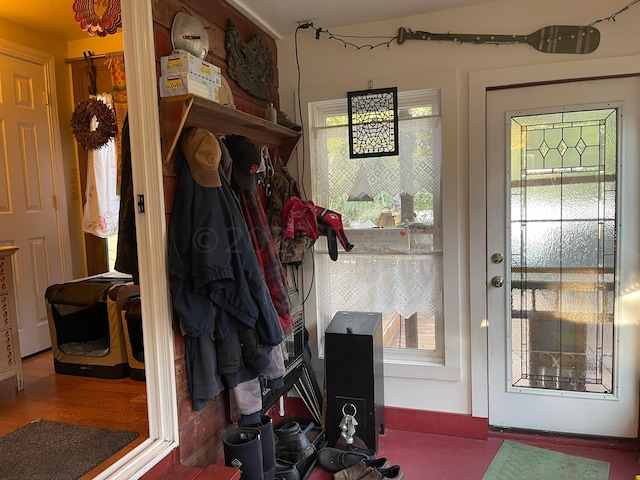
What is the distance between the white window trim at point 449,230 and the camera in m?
2.49

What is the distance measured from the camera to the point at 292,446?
2.29m

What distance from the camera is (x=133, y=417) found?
2338mm

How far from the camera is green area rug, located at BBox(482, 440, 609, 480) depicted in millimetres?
2182

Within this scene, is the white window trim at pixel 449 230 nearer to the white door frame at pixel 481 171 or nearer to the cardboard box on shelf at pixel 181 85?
the white door frame at pixel 481 171

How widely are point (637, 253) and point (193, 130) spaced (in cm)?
226

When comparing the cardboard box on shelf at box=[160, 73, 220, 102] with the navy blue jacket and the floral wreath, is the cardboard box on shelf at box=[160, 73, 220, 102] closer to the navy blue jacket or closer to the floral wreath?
the navy blue jacket

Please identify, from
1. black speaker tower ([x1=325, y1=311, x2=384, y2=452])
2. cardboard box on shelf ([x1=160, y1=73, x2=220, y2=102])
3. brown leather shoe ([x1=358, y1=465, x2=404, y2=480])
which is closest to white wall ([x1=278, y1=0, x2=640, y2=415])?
black speaker tower ([x1=325, y1=311, x2=384, y2=452])

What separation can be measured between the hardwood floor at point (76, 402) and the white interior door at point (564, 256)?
6.48ft

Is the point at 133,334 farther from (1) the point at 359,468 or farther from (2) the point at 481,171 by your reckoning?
(2) the point at 481,171

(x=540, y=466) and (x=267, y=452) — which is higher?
(x=267, y=452)

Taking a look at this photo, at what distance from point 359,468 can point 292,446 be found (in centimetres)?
Result: 36

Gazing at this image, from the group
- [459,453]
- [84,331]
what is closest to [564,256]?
[459,453]

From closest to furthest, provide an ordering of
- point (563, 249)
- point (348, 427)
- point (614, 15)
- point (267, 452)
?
1. point (267, 452)
2. point (614, 15)
3. point (348, 427)
4. point (563, 249)

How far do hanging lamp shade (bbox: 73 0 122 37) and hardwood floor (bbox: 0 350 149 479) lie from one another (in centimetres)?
179
